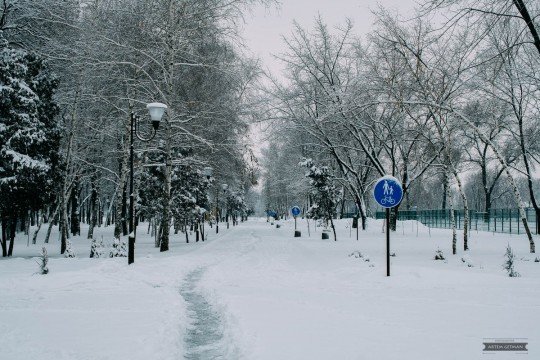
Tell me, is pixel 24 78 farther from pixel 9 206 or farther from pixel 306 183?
pixel 306 183

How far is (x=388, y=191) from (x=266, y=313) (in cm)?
506

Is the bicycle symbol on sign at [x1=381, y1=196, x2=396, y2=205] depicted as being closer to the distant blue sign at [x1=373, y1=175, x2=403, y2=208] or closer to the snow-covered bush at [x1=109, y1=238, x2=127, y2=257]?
the distant blue sign at [x1=373, y1=175, x2=403, y2=208]

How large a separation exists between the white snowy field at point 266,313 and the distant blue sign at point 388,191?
196cm

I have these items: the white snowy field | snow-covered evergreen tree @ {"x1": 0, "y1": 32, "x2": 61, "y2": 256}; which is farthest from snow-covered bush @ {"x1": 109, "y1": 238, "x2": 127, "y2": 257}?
snow-covered evergreen tree @ {"x1": 0, "y1": 32, "x2": 61, "y2": 256}

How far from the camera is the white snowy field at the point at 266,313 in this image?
545cm

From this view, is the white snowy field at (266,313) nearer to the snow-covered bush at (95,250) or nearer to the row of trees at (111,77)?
the snow-covered bush at (95,250)

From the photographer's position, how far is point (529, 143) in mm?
33781

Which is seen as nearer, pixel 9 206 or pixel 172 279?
pixel 172 279

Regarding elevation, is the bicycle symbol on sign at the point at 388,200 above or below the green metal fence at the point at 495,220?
above

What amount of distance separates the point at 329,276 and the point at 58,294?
6.89 m

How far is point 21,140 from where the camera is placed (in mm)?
19984

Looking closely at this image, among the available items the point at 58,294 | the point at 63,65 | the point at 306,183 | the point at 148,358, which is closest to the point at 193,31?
the point at 63,65

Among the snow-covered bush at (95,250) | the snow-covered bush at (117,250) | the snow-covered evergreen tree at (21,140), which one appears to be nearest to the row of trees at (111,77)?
the snow-covered evergreen tree at (21,140)

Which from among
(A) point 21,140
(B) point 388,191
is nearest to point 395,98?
(B) point 388,191
